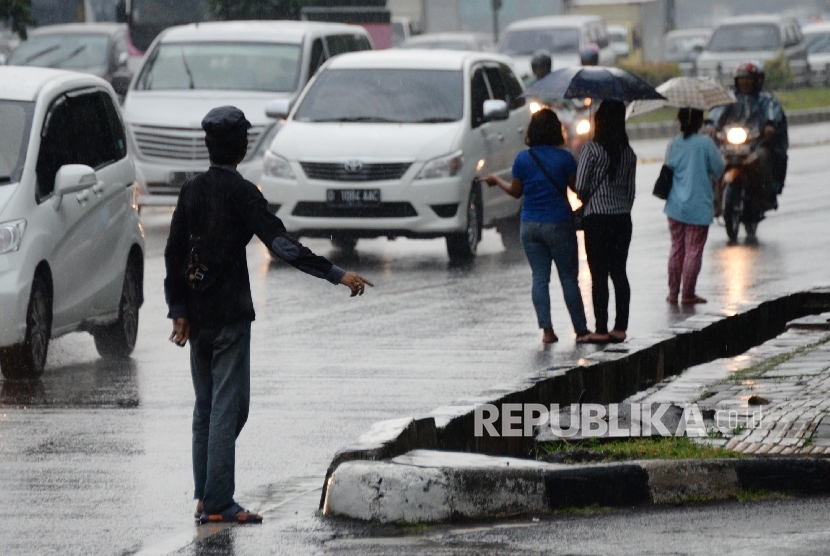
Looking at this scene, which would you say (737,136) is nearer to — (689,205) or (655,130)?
(689,205)

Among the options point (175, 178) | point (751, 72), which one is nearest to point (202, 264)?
point (751, 72)

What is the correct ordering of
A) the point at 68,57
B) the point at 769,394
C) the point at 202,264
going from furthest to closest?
the point at 68,57, the point at 769,394, the point at 202,264

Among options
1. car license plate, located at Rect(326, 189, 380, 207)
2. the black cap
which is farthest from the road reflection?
car license plate, located at Rect(326, 189, 380, 207)

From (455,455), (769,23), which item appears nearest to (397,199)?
(455,455)

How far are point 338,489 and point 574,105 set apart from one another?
57.9ft

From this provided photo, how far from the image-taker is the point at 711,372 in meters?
9.44

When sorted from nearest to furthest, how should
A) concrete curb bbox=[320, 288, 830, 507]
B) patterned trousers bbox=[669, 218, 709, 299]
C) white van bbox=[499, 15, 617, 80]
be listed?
concrete curb bbox=[320, 288, 830, 507]
patterned trousers bbox=[669, 218, 709, 299]
white van bbox=[499, 15, 617, 80]

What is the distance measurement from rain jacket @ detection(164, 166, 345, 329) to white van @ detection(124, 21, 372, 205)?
1216 centimetres

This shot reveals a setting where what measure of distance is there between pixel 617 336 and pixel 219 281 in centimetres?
543

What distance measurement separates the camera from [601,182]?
11664 millimetres

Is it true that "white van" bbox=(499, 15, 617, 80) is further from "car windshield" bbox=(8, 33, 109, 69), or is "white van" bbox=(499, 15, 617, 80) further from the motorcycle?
the motorcycle

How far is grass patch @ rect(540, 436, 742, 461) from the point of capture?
7020 millimetres

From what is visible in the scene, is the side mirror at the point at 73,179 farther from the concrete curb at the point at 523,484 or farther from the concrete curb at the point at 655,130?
the concrete curb at the point at 655,130

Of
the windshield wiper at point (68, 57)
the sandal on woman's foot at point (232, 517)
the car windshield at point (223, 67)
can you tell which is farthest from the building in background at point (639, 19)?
the sandal on woman's foot at point (232, 517)
